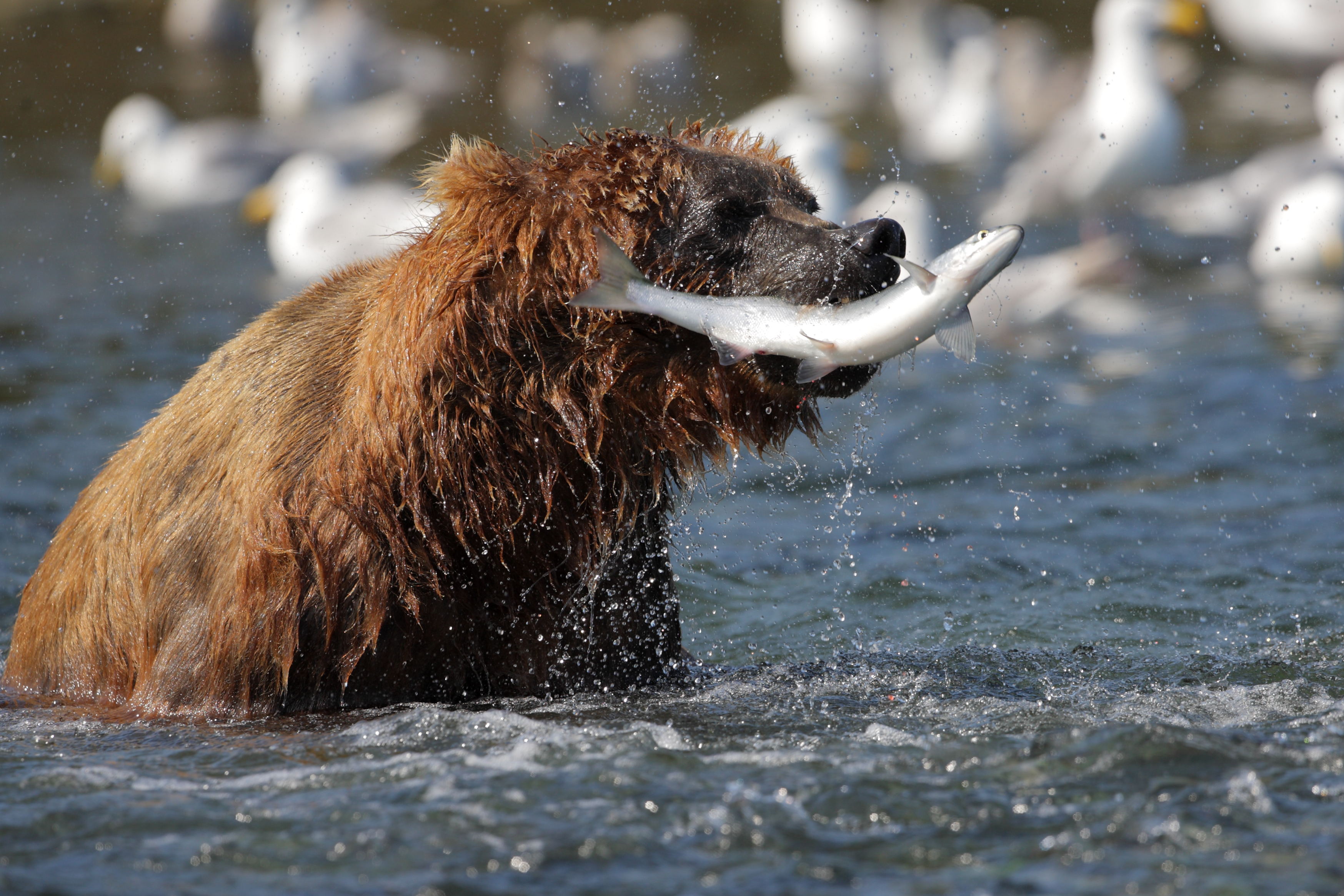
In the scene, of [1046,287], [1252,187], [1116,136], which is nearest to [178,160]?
[1046,287]

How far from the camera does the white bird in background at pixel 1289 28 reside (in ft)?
54.4

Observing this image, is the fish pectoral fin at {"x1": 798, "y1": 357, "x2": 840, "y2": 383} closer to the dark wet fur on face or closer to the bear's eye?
the dark wet fur on face

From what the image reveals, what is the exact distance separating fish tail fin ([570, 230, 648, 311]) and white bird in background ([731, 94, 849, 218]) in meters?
8.79

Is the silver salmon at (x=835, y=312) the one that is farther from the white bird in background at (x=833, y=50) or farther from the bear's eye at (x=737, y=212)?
the white bird in background at (x=833, y=50)

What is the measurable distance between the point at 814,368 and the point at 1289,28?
15.2 m

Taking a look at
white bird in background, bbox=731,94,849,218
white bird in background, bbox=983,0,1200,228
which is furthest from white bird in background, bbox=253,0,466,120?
white bird in background, bbox=983,0,1200,228

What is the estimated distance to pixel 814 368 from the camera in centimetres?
391

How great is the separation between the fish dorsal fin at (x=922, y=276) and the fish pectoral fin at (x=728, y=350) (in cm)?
46

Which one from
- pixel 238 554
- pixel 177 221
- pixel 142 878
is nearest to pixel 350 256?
pixel 177 221

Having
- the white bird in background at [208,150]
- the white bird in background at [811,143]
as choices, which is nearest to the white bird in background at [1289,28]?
the white bird in background at [811,143]

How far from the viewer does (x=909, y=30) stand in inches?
773

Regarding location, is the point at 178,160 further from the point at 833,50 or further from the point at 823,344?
the point at 823,344

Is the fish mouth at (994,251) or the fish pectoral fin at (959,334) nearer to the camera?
the fish mouth at (994,251)

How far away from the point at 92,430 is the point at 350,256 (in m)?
4.40
